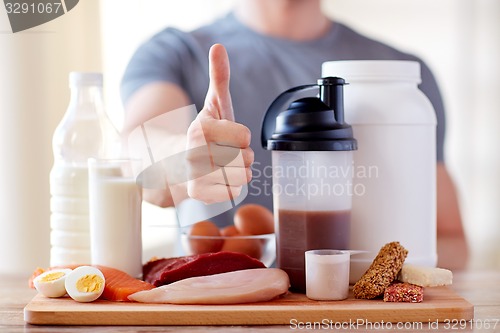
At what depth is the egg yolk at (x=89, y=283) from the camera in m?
0.95

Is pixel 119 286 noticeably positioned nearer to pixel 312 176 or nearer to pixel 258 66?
pixel 312 176

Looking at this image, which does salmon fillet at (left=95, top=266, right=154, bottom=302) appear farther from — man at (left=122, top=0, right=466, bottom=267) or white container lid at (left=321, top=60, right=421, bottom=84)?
man at (left=122, top=0, right=466, bottom=267)

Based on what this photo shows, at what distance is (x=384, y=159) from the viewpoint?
1065 mm

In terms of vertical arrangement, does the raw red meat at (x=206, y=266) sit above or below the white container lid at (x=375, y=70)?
below

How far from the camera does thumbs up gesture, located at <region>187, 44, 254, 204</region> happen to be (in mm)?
1025

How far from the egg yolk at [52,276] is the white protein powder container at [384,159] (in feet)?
1.49

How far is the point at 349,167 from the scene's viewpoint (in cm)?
102

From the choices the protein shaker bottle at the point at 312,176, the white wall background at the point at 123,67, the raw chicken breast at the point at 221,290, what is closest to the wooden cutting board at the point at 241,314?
the raw chicken breast at the point at 221,290

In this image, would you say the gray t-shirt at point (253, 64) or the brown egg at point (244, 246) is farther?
the gray t-shirt at point (253, 64)

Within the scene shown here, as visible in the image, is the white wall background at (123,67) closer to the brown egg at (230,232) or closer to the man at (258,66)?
the man at (258,66)

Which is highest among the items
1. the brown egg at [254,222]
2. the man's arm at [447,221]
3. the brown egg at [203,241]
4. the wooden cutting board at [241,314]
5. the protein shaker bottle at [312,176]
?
the protein shaker bottle at [312,176]

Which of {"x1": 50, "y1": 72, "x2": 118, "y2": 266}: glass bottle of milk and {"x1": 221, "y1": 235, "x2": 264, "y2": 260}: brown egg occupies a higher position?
{"x1": 50, "y1": 72, "x2": 118, "y2": 266}: glass bottle of milk

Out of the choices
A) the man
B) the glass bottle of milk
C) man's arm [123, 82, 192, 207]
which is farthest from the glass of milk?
the man

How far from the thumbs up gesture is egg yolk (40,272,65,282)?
9.2 inches
